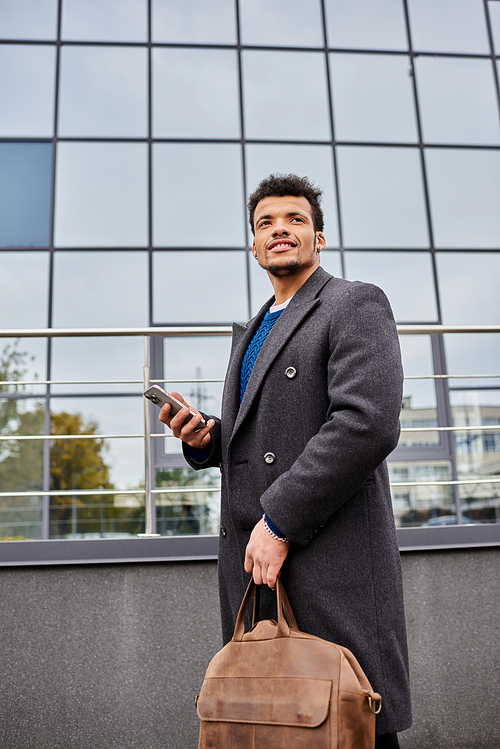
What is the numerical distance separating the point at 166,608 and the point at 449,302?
5424 millimetres

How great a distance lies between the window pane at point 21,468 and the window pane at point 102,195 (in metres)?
1.89

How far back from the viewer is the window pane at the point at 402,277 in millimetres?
6723

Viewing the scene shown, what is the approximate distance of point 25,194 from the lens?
680cm

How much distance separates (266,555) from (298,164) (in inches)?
253

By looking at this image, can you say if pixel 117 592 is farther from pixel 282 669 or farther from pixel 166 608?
pixel 282 669

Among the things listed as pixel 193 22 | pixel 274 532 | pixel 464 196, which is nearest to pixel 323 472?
pixel 274 532

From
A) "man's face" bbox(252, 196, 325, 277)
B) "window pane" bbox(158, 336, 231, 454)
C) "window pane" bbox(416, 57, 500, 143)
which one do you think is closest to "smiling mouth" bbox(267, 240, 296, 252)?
"man's face" bbox(252, 196, 325, 277)

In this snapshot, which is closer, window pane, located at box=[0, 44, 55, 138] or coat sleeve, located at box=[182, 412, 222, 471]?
coat sleeve, located at box=[182, 412, 222, 471]

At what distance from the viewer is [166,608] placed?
237 centimetres

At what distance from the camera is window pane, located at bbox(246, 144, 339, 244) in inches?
270

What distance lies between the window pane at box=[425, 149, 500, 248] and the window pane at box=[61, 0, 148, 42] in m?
3.81

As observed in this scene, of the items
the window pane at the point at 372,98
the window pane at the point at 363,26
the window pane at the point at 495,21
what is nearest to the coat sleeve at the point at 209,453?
the window pane at the point at 372,98

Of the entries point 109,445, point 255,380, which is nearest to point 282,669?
point 255,380

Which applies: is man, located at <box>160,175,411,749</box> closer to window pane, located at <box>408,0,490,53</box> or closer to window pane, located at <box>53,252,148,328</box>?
window pane, located at <box>53,252,148,328</box>
